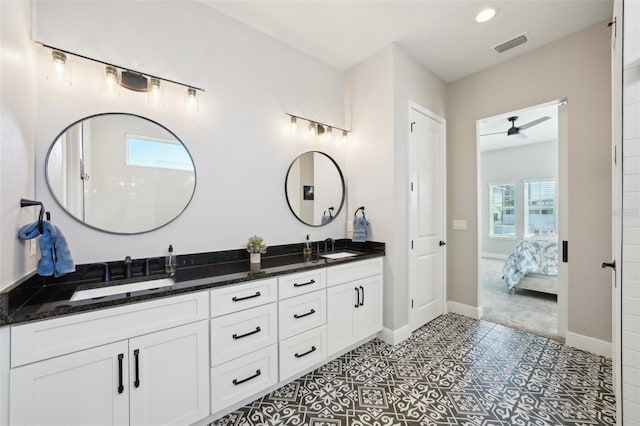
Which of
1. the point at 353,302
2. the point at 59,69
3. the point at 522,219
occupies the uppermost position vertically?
the point at 59,69

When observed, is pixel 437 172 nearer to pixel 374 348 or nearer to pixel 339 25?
pixel 339 25

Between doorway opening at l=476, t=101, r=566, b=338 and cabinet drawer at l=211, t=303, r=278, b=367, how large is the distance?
267cm

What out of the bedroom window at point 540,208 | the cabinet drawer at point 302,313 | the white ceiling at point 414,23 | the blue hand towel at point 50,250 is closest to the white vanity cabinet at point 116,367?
the blue hand towel at point 50,250

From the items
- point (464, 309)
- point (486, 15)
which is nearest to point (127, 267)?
point (486, 15)

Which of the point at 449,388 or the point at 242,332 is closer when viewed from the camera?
→ the point at 242,332

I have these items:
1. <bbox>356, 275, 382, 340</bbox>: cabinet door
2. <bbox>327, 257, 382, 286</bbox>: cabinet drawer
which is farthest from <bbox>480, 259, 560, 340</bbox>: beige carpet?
<bbox>327, 257, 382, 286</bbox>: cabinet drawer

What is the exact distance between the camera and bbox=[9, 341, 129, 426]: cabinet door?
3.61 feet

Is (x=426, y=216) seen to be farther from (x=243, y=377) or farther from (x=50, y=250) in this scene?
(x=50, y=250)

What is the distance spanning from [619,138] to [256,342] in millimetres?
2376

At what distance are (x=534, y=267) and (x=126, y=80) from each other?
541 centimetres

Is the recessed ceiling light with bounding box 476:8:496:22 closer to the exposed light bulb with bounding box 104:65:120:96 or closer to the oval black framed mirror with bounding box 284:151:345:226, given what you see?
the oval black framed mirror with bounding box 284:151:345:226

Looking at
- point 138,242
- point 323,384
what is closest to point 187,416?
point 323,384

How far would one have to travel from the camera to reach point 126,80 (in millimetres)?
1753

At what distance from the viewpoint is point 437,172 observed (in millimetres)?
3250
